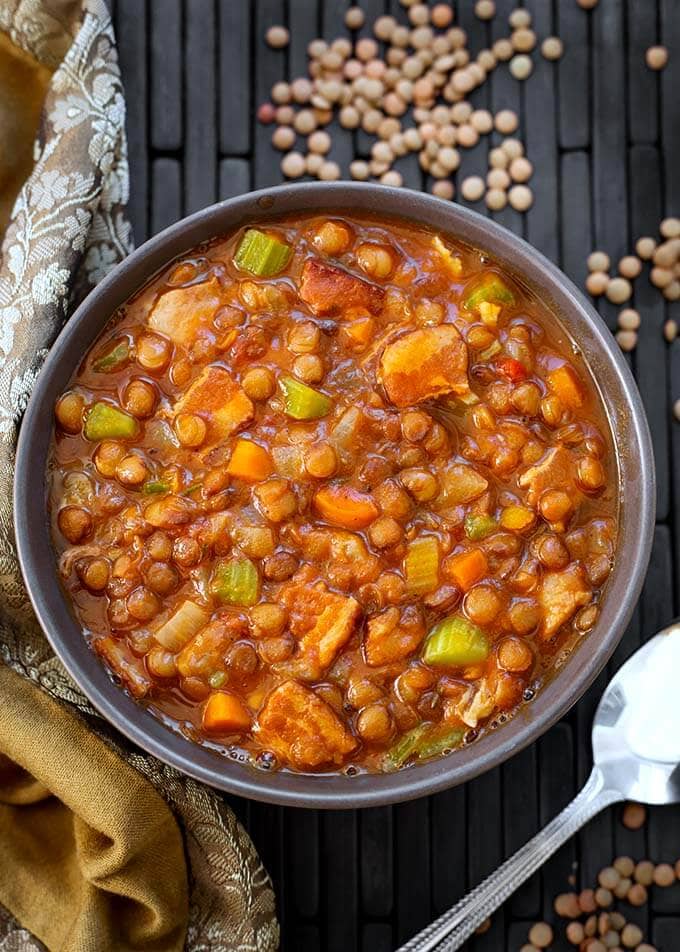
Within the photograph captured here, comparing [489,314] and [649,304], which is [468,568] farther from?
→ [649,304]

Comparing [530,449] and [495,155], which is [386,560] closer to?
[530,449]

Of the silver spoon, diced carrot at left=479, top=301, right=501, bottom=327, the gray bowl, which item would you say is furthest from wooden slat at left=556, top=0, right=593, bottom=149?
the silver spoon

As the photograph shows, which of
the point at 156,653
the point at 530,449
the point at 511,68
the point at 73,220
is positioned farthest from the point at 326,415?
the point at 511,68

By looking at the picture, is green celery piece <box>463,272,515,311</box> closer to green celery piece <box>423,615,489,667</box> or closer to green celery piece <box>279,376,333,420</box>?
green celery piece <box>279,376,333,420</box>

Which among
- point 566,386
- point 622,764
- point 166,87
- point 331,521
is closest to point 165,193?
point 166,87

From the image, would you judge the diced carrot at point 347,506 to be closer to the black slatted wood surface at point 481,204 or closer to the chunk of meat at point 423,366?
the chunk of meat at point 423,366

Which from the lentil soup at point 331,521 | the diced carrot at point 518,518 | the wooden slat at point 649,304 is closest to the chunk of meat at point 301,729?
the lentil soup at point 331,521
